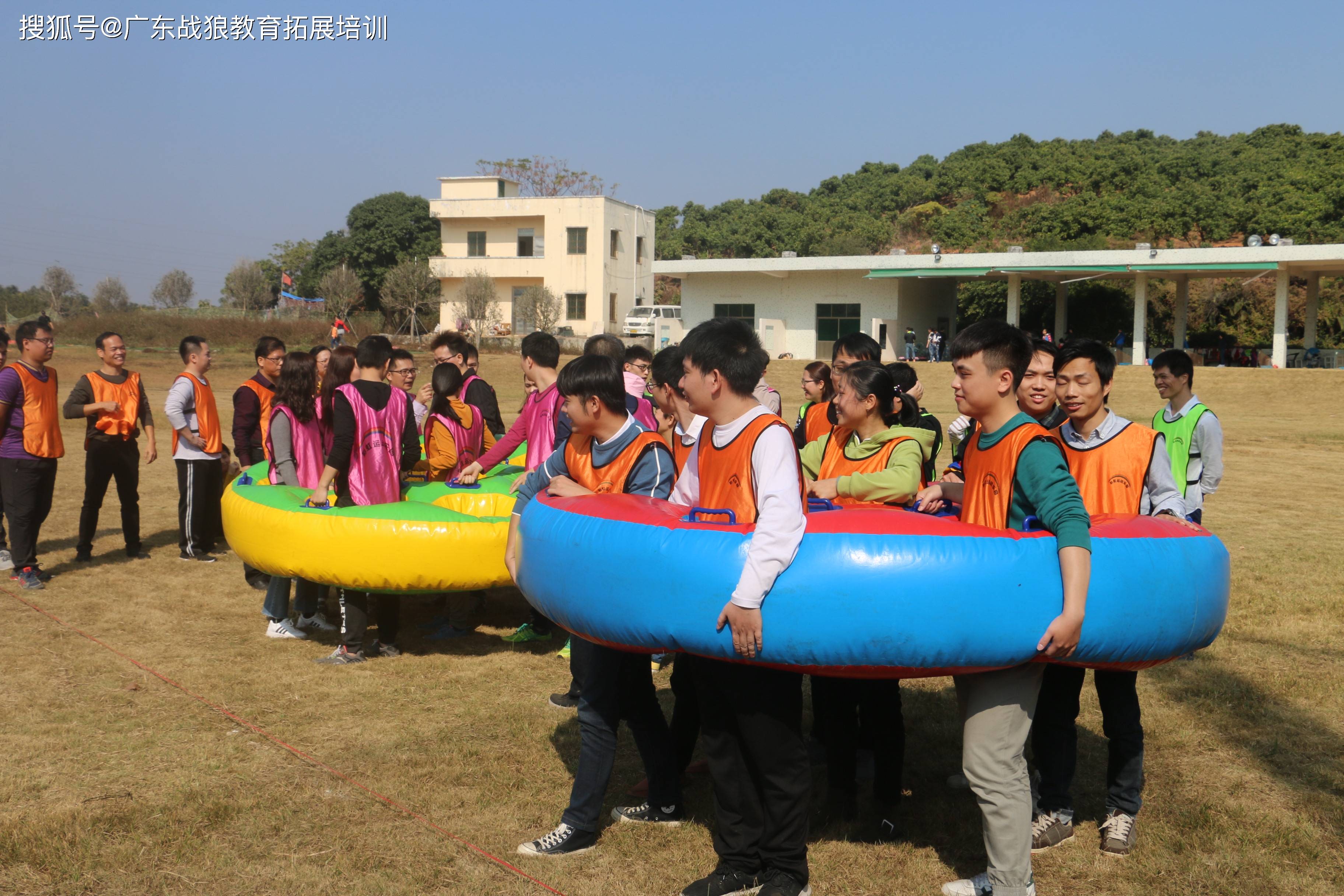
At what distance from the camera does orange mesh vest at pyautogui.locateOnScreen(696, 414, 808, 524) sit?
10.3ft

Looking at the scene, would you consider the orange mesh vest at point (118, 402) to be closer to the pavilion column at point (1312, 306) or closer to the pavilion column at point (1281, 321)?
the pavilion column at point (1281, 321)

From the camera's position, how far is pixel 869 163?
6619cm

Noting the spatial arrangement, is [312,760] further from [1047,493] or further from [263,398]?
[263,398]

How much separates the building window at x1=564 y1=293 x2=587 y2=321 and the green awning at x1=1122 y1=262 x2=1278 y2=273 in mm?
22286

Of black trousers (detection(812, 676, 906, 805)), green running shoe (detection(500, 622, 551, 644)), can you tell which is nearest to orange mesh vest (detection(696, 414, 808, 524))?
black trousers (detection(812, 676, 906, 805))

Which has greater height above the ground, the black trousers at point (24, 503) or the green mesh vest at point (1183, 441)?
the green mesh vest at point (1183, 441)

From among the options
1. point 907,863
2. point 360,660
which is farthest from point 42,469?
point 907,863

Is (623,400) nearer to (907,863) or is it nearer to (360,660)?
(907,863)

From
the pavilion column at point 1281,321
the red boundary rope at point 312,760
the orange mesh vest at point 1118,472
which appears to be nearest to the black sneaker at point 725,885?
the red boundary rope at point 312,760

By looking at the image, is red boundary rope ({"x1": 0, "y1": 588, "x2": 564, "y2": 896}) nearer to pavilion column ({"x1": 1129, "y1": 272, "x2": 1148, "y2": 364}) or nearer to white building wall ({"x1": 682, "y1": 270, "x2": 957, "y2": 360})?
white building wall ({"x1": 682, "y1": 270, "x2": 957, "y2": 360})

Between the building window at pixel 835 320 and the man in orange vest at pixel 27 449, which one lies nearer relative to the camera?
the man in orange vest at pixel 27 449

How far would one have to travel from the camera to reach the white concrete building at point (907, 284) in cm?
3058

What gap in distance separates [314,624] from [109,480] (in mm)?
3026

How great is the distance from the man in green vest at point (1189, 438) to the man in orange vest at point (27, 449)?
726 cm
